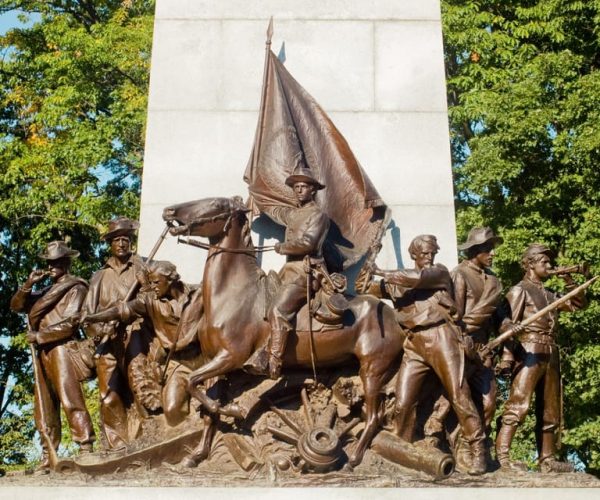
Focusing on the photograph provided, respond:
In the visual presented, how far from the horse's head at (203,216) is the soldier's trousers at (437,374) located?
7.15ft

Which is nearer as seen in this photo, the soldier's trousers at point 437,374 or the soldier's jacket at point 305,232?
the soldier's trousers at point 437,374

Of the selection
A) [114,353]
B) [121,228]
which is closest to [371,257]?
[121,228]

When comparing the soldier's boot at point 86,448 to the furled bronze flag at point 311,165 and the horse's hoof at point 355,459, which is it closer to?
the horse's hoof at point 355,459

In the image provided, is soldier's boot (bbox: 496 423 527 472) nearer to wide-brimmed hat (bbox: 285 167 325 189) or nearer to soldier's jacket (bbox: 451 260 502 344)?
soldier's jacket (bbox: 451 260 502 344)

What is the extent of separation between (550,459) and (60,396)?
17.0ft

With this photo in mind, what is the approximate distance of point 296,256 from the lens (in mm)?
13055

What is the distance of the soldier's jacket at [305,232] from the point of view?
42.4 ft

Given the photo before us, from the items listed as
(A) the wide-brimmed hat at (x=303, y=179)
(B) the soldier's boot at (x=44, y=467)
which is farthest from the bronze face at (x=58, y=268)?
(A) the wide-brimmed hat at (x=303, y=179)

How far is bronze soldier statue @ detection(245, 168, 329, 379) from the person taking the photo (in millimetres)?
12617

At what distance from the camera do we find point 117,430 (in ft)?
44.2

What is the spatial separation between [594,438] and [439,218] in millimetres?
7481

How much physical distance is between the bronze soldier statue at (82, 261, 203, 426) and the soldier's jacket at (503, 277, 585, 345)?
331 cm

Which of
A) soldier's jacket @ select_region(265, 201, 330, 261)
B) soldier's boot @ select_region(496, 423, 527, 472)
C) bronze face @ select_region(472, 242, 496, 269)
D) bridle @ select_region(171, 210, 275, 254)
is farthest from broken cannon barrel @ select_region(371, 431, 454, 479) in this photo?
bridle @ select_region(171, 210, 275, 254)

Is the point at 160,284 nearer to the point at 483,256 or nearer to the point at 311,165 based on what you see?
the point at 311,165
